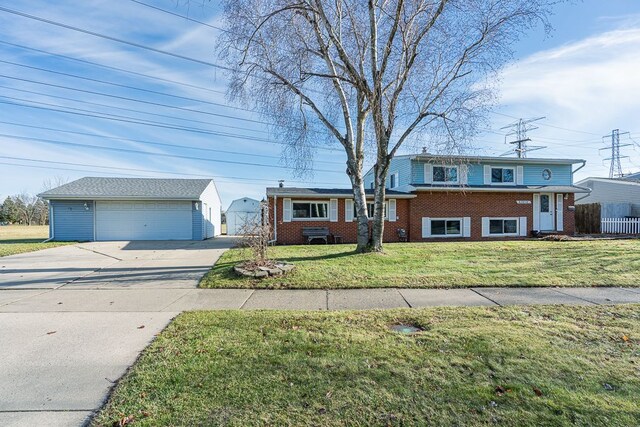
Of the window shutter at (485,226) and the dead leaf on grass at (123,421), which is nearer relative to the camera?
the dead leaf on grass at (123,421)

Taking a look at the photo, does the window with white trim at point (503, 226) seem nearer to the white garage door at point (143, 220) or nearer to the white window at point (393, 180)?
the white window at point (393, 180)

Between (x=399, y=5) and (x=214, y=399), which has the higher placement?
(x=399, y=5)

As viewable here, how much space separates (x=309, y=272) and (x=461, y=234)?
13044 mm

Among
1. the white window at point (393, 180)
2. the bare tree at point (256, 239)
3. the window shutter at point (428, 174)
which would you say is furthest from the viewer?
the white window at point (393, 180)

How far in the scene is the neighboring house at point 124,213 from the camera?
18.9m

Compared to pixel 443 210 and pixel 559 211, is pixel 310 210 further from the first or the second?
pixel 559 211

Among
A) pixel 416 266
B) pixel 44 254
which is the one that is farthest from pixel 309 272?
pixel 44 254

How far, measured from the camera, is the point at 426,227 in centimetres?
1773

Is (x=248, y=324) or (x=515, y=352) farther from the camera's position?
(x=248, y=324)

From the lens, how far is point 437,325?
14.0 feet

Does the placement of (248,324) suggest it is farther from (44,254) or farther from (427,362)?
(44,254)

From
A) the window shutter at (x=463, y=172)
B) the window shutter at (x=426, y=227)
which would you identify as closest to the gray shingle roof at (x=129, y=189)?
the window shutter at (x=426, y=227)

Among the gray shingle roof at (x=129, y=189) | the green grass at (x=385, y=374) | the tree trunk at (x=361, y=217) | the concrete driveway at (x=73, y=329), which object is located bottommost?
the concrete driveway at (x=73, y=329)

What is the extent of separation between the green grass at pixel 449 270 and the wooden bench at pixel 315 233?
16.6ft
